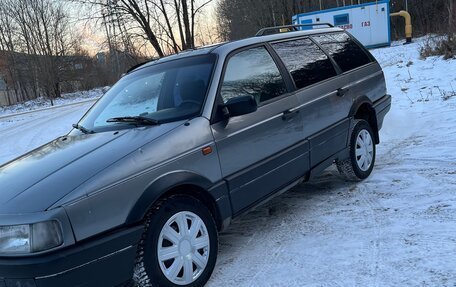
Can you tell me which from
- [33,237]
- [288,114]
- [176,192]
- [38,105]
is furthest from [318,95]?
[38,105]

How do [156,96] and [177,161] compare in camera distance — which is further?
[156,96]

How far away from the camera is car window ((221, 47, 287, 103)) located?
3.90 m

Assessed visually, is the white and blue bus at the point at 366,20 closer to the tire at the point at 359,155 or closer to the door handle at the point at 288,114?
the tire at the point at 359,155

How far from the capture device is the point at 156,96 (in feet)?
13.9

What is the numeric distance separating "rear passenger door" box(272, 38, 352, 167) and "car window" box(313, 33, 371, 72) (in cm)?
16

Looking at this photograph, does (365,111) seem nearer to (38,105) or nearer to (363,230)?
(363,230)

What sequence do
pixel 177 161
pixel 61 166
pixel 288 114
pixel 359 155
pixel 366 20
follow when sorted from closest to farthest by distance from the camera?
pixel 61 166 → pixel 177 161 → pixel 288 114 → pixel 359 155 → pixel 366 20

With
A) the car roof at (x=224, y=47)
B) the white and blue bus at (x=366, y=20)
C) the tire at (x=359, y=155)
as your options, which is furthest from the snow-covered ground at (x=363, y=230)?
the white and blue bus at (x=366, y=20)

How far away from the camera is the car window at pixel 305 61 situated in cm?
452

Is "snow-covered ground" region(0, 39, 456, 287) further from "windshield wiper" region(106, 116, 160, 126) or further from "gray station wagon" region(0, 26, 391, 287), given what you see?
"windshield wiper" region(106, 116, 160, 126)

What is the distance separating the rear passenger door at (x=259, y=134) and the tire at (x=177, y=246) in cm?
44

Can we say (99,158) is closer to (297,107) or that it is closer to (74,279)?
(74,279)

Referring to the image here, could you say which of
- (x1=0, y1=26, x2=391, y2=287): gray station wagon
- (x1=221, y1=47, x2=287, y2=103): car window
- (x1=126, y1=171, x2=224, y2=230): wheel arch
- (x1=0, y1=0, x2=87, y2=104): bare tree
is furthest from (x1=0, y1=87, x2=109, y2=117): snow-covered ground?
(x1=126, y1=171, x2=224, y2=230): wheel arch

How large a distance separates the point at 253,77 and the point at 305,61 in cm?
90
